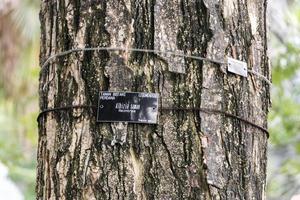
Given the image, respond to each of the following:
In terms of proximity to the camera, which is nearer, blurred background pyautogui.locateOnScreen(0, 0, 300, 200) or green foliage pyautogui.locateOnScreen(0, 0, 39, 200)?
blurred background pyautogui.locateOnScreen(0, 0, 300, 200)

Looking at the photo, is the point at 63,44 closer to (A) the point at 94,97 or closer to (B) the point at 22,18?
(A) the point at 94,97

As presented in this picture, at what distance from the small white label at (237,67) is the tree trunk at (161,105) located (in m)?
0.02

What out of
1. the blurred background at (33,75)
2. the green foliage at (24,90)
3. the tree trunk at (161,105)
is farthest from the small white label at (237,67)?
the green foliage at (24,90)

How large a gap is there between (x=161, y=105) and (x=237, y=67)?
24 cm

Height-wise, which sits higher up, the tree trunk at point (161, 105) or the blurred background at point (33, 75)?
the blurred background at point (33, 75)

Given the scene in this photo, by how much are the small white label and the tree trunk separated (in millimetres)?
20

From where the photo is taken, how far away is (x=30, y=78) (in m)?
7.38

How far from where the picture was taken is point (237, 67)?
184 centimetres

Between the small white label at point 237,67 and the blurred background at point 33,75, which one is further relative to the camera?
the blurred background at point 33,75

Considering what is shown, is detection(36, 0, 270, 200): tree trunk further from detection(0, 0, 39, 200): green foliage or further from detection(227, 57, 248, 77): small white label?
detection(0, 0, 39, 200): green foliage

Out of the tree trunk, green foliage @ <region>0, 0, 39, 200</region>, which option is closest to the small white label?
the tree trunk

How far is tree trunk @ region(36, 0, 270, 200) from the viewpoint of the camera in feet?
5.67

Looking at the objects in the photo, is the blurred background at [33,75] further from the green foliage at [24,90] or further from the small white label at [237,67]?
the small white label at [237,67]

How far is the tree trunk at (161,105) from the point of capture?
5.67 ft
